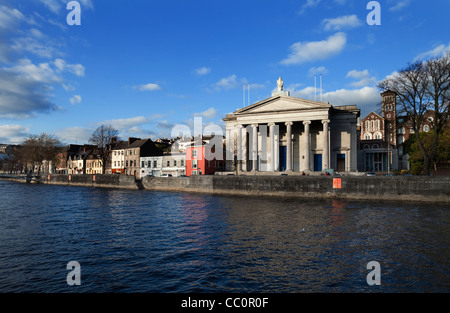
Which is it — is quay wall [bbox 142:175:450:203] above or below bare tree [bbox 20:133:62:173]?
below

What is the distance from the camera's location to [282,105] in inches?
2231

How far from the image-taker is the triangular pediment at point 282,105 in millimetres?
54119

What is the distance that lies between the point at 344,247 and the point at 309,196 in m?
24.6

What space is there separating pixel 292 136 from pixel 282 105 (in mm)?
7078

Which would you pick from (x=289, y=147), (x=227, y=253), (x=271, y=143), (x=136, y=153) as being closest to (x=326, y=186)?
(x=289, y=147)

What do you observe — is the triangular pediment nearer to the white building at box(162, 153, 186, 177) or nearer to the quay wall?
the quay wall

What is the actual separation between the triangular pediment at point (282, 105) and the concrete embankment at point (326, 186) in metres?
18.6

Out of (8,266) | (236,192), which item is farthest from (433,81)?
(8,266)

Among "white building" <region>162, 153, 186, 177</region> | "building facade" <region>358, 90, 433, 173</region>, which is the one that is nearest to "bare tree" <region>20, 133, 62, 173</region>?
"white building" <region>162, 153, 186, 177</region>

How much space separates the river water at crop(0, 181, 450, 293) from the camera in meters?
9.77

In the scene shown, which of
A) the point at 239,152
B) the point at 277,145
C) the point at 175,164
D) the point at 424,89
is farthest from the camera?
the point at 175,164

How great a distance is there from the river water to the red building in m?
44.5

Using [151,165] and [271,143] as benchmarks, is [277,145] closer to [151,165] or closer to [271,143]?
[271,143]
